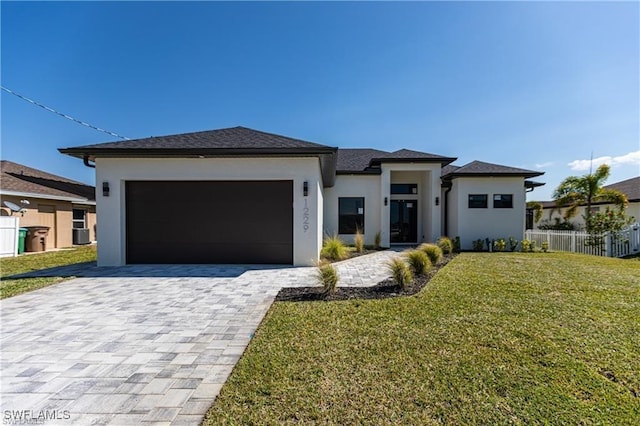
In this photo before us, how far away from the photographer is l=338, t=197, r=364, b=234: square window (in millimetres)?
14969

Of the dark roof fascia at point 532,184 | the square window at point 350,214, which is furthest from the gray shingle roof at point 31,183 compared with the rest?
the dark roof fascia at point 532,184

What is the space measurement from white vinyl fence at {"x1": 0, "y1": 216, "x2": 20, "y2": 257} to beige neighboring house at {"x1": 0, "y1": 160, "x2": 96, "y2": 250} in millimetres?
1437

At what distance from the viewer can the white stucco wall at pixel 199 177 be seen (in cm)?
860

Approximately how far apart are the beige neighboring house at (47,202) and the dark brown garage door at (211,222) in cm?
932

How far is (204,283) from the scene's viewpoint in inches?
259

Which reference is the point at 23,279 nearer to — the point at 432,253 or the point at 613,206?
the point at 432,253

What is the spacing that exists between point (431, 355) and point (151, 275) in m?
7.28

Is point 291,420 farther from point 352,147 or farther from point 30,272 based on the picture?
point 352,147

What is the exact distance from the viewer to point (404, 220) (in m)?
16.0

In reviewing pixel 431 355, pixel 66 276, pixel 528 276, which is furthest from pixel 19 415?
pixel 528 276

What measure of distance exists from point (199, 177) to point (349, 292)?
6117 mm

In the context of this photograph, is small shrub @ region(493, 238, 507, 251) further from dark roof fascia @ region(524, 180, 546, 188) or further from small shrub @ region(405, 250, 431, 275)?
small shrub @ region(405, 250, 431, 275)

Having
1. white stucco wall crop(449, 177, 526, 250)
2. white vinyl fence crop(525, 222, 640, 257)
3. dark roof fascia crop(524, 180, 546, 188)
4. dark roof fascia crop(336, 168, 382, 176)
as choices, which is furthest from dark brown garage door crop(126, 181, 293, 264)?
white vinyl fence crop(525, 222, 640, 257)

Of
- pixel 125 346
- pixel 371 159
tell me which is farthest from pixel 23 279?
pixel 371 159
